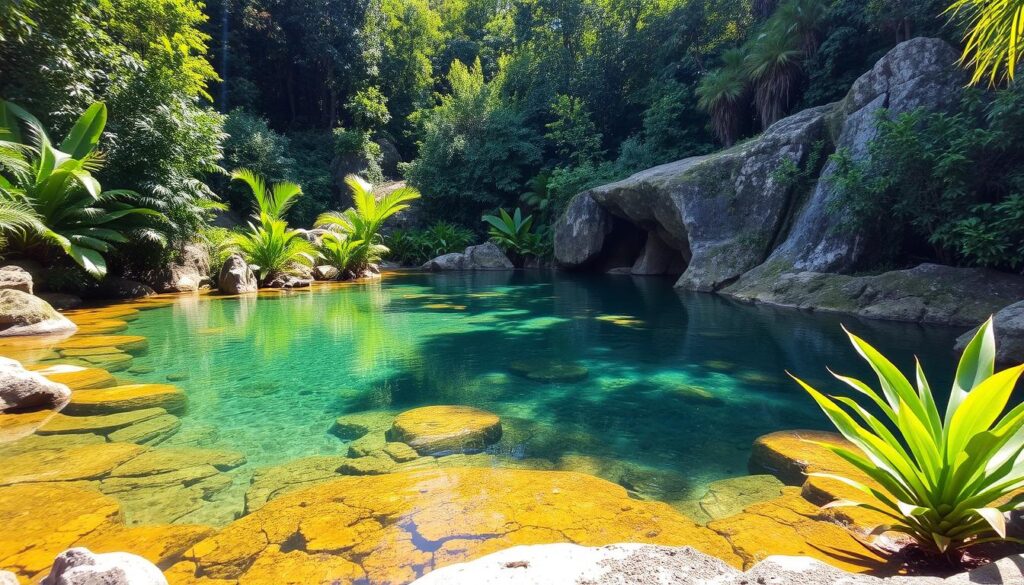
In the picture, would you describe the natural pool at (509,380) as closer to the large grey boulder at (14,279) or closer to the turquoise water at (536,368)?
the turquoise water at (536,368)

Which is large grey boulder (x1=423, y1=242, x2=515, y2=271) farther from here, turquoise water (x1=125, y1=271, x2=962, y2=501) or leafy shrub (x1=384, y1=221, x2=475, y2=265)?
turquoise water (x1=125, y1=271, x2=962, y2=501)

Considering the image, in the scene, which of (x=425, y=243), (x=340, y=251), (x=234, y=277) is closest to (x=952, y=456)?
(x=234, y=277)

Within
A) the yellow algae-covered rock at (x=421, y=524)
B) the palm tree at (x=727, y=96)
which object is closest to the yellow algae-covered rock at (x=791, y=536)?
the yellow algae-covered rock at (x=421, y=524)

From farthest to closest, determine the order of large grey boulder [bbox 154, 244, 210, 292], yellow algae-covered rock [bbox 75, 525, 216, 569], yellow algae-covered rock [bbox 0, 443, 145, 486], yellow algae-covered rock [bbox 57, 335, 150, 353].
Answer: large grey boulder [bbox 154, 244, 210, 292] → yellow algae-covered rock [bbox 57, 335, 150, 353] → yellow algae-covered rock [bbox 0, 443, 145, 486] → yellow algae-covered rock [bbox 75, 525, 216, 569]

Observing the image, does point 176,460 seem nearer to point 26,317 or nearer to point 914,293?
point 26,317

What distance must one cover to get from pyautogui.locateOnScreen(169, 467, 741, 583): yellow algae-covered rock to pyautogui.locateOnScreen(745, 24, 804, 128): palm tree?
1332cm

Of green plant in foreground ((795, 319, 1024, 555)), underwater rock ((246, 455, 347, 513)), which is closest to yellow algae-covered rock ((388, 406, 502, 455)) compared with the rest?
underwater rock ((246, 455, 347, 513))

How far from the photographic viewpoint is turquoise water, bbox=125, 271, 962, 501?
137 inches

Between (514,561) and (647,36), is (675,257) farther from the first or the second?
(514,561)

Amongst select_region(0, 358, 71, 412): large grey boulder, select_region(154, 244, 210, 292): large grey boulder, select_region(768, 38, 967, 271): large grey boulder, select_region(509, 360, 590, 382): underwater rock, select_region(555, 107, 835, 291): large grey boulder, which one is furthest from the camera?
select_region(154, 244, 210, 292): large grey boulder

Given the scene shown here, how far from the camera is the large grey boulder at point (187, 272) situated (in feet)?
36.1

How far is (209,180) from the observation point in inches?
707

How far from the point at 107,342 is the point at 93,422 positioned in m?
2.98

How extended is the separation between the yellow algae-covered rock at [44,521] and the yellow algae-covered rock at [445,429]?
1546 mm
